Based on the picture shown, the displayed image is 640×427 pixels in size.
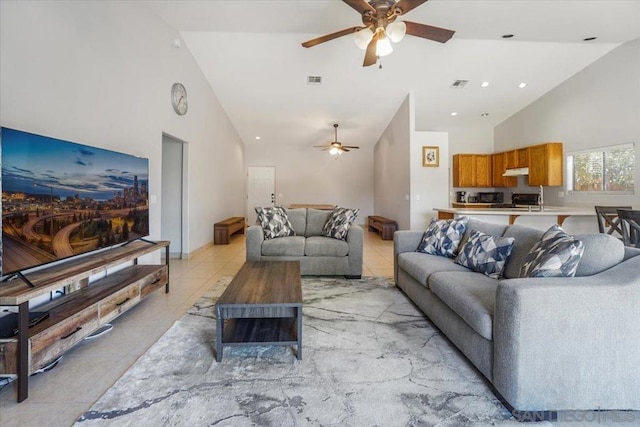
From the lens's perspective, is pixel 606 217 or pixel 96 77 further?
pixel 606 217

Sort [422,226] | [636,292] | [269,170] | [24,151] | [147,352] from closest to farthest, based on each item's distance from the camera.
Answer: [636,292] → [24,151] → [147,352] → [422,226] → [269,170]

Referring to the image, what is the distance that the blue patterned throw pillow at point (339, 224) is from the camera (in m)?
4.08

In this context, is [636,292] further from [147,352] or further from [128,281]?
[128,281]

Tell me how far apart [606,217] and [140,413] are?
5525 mm

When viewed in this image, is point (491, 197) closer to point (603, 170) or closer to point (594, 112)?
point (603, 170)

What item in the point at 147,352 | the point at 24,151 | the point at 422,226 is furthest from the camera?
the point at 422,226

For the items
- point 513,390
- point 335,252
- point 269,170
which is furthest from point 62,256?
point 269,170

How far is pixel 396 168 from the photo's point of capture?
24.0 ft

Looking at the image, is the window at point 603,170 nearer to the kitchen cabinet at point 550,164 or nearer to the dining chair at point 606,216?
the kitchen cabinet at point 550,164

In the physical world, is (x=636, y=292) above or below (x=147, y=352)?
above

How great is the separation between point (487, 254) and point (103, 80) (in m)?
4.02

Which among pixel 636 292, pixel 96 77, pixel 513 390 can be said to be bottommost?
pixel 513 390

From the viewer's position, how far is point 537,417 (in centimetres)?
147

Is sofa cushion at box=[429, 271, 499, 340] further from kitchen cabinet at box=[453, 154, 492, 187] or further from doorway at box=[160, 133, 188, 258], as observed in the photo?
kitchen cabinet at box=[453, 154, 492, 187]
